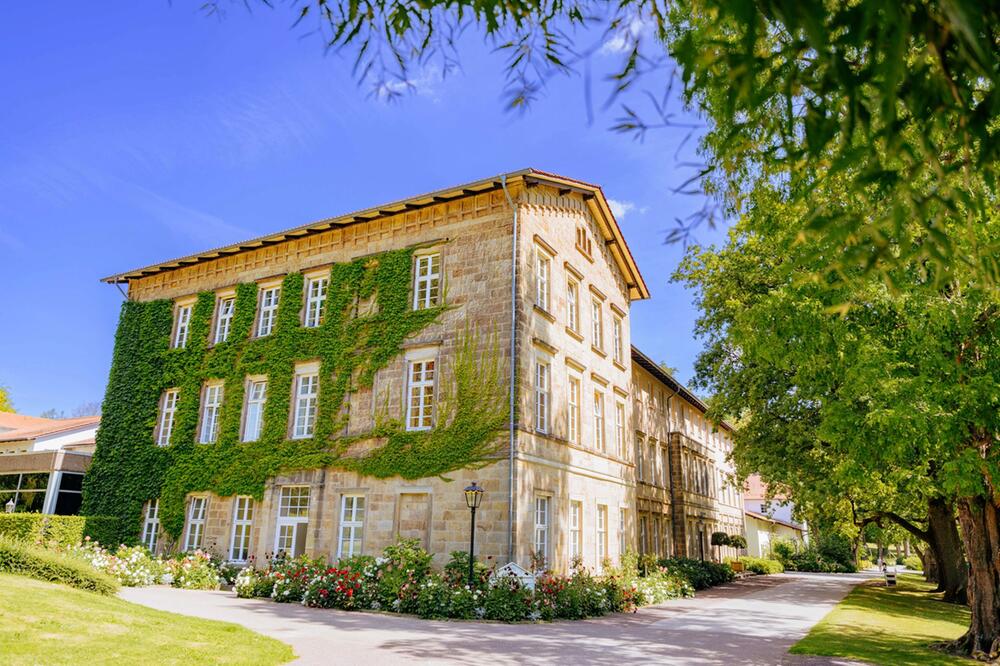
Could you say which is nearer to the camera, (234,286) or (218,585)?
(218,585)

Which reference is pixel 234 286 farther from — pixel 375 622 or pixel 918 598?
pixel 918 598

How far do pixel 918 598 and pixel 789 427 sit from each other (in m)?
9.50

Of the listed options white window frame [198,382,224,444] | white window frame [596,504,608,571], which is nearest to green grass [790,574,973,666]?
white window frame [596,504,608,571]

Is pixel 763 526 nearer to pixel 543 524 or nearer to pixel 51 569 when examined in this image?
pixel 543 524

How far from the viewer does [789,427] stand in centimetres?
2269

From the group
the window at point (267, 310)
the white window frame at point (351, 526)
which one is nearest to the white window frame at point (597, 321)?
the white window frame at point (351, 526)

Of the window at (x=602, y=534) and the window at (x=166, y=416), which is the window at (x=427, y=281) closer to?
the window at (x=602, y=534)

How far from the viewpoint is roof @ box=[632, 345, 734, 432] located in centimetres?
2880

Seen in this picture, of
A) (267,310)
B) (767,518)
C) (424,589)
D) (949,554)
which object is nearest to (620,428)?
(424,589)

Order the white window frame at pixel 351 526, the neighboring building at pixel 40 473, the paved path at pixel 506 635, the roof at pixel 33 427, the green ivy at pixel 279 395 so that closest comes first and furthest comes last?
the paved path at pixel 506 635, the green ivy at pixel 279 395, the white window frame at pixel 351 526, the neighboring building at pixel 40 473, the roof at pixel 33 427

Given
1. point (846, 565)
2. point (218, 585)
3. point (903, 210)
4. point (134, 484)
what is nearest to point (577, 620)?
point (218, 585)

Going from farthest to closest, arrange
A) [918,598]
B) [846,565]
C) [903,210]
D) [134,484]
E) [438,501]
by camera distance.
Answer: [846,565]
[918,598]
[134,484]
[438,501]
[903,210]

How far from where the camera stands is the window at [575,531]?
60.0ft

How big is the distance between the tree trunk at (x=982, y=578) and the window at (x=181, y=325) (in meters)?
23.2
